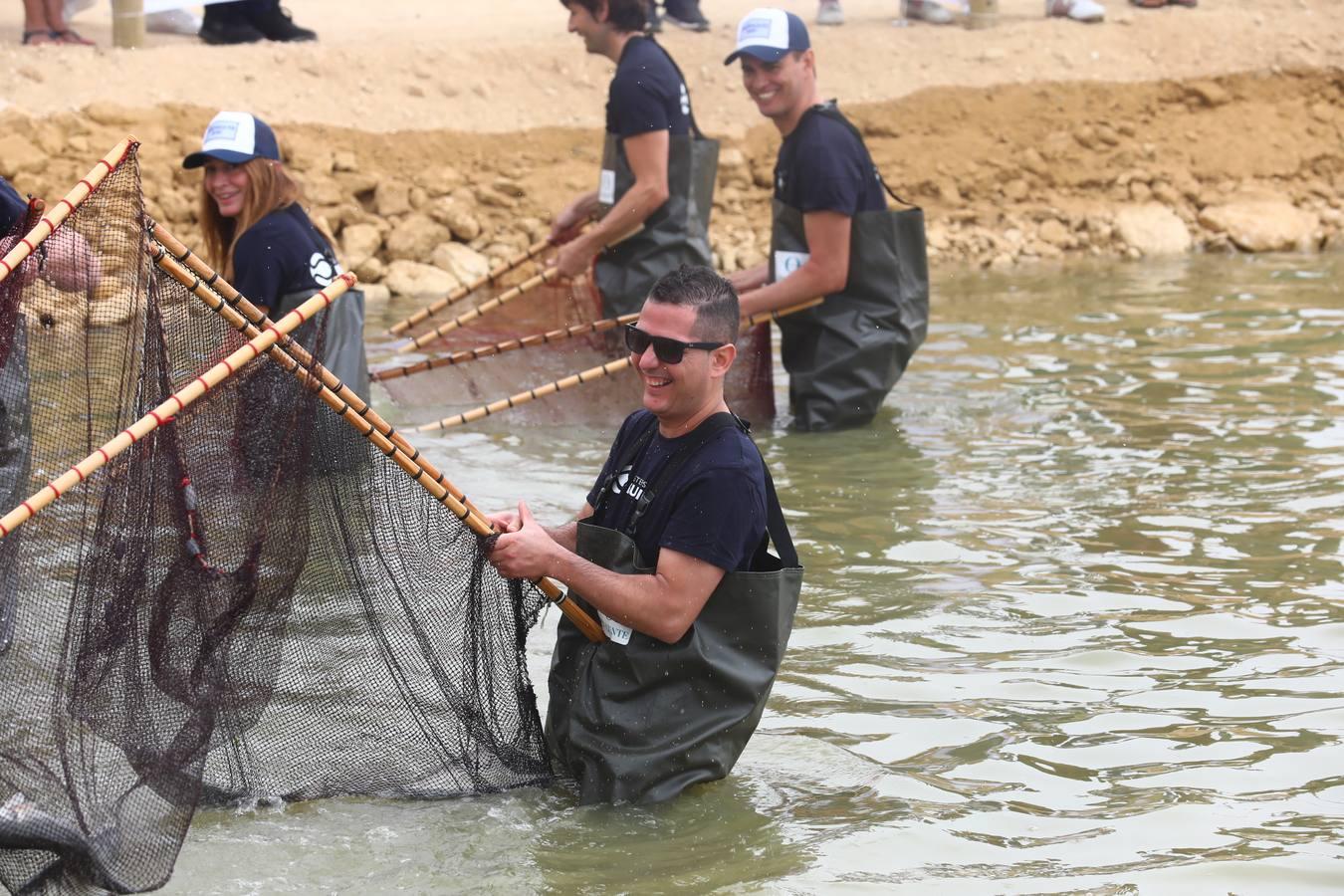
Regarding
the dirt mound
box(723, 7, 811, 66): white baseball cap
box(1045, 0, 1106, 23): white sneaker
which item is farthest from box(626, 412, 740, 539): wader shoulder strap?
box(1045, 0, 1106, 23): white sneaker

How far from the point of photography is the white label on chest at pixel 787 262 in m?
8.66

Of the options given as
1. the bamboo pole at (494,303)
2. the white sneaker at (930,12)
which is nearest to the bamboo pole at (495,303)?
the bamboo pole at (494,303)

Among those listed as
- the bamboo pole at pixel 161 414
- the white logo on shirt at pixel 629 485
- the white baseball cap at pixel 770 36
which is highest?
the white baseball cap at pixel 770 36

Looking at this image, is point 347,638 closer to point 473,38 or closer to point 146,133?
point 146,133

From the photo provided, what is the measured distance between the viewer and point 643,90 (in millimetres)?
8766

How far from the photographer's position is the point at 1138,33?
17094mm

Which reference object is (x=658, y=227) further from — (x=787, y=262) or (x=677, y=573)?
(x=677, y=573)

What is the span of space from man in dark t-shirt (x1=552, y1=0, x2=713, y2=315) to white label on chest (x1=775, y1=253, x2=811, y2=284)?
23.7 inches

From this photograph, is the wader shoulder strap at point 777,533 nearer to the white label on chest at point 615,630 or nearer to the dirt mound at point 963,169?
the white label on chest at point 615,630

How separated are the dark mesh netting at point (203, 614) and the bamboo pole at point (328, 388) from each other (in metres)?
0.06

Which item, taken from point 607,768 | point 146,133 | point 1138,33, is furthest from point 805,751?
point 1138,33

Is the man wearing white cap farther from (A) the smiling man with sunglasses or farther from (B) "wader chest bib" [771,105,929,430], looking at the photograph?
(A) the smiling man with sunglasses

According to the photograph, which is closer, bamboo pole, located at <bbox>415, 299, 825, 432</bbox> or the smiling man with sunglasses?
the smiling man with sunglasses

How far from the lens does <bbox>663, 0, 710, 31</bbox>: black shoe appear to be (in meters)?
16.4
